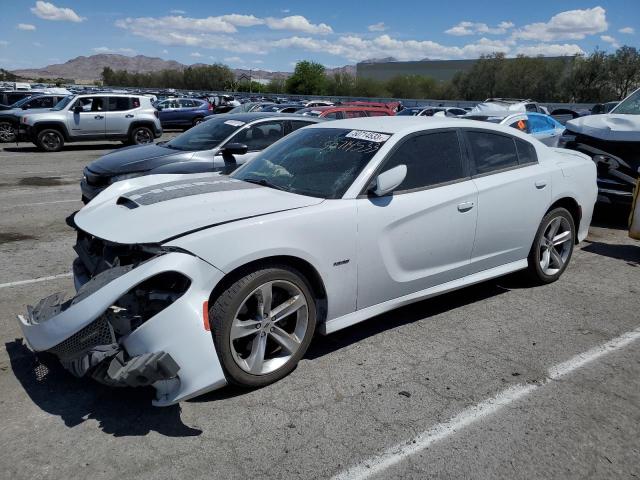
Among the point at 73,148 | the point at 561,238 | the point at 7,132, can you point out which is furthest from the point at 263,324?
the point at 7,132

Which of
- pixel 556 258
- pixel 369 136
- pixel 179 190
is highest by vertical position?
pixel 369 136

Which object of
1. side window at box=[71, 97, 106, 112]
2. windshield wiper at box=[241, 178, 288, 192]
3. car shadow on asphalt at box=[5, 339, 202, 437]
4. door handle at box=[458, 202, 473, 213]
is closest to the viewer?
car shadow on asphalt at box=[5, 339, 202, 437]

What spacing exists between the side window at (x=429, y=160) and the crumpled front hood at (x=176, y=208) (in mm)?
797

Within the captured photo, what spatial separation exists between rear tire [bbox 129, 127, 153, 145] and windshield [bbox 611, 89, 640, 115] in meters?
14.7

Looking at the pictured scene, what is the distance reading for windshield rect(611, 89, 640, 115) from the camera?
809 cm

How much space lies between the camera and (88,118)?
57.5ft

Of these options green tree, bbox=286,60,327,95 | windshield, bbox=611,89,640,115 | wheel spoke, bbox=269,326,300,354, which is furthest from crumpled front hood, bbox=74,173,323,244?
green tree, bbox=286,60,327,95

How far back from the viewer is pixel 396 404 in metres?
3.18

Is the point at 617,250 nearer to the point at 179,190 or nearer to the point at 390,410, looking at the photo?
the point at 390,410

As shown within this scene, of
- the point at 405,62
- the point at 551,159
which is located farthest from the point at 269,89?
the point at 551,159

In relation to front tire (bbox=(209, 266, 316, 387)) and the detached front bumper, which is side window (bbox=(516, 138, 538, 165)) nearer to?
front tire (bbox=(209, 266, 316, 387))

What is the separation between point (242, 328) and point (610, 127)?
6.41 metres

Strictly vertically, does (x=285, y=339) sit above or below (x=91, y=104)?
below

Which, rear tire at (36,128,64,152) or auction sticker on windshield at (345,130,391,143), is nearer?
auction sticker on windshield at (345,130,391,143)
